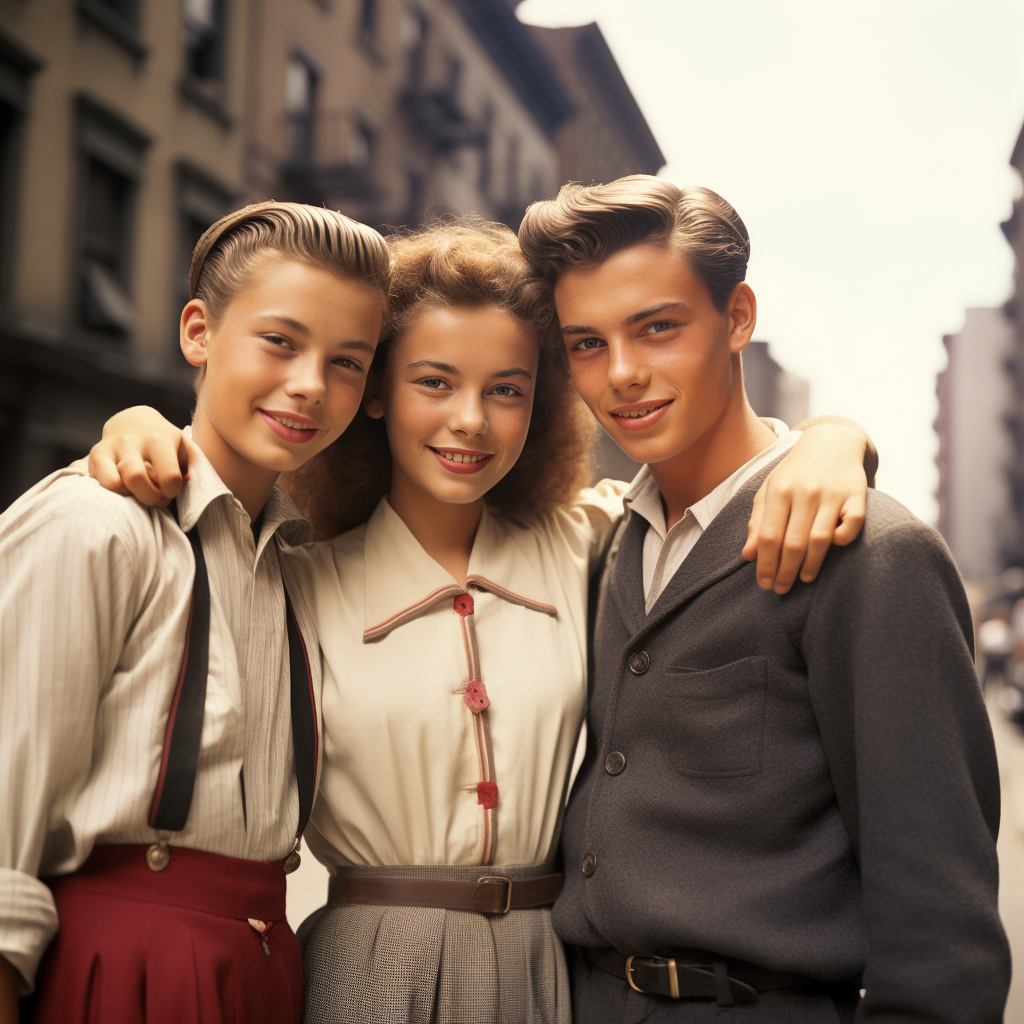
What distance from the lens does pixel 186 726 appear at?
5.81 ft

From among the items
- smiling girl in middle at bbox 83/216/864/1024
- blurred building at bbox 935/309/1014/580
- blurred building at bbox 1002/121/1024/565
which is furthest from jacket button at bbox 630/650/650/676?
blurred building at bbox 935/309/1014/580

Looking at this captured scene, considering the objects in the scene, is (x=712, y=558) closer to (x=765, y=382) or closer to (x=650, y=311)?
(x=650, y=311)

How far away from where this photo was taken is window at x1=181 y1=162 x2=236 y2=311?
11.3m

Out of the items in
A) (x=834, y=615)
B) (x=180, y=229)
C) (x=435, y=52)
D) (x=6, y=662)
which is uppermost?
(x=435, y=52)

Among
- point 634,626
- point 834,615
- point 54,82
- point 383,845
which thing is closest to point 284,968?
point 383,845

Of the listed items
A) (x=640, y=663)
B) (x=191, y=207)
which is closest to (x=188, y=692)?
(x=640, y=663)

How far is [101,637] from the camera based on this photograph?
1713 millimetres

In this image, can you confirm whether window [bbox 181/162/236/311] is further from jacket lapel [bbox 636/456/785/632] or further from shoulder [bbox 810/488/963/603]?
shoulder [bbox 810/488/963/603]

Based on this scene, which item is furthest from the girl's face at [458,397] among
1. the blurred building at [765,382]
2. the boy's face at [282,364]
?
the blurred building at [765,382]

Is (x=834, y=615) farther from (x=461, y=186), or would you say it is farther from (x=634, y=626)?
(x=461, y=186)

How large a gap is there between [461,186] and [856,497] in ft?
59.0

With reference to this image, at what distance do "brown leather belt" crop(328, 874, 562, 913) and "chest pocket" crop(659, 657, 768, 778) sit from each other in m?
0.48

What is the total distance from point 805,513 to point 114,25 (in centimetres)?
1050

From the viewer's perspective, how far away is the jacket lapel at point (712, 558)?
6.61ft
